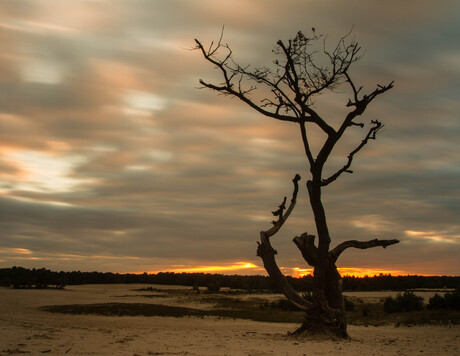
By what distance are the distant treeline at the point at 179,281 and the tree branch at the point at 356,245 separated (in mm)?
44243

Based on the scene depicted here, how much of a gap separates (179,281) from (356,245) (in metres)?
77.2

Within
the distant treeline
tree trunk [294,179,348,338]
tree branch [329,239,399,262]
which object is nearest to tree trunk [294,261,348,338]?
tree trunk [294,179,348,338]

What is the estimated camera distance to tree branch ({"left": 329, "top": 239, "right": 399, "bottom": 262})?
648 inches

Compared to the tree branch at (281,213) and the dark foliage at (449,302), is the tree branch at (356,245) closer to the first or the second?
the tree branch at (281,213)

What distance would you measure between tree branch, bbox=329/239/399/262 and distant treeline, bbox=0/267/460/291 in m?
44.2

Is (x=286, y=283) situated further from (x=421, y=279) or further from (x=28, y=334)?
(x=421, y=279)

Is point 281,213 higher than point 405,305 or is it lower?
higher

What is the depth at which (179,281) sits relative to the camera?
91375 mm

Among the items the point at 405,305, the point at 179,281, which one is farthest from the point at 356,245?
the point at 179,281

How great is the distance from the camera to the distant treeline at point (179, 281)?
6319 centimetres

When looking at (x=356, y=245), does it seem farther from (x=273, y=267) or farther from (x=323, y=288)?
(x=273, y=267)

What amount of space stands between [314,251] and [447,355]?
4.97 metres

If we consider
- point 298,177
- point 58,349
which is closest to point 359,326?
point 298,177

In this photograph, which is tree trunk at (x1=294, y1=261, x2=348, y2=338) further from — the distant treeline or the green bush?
the distant treeline
